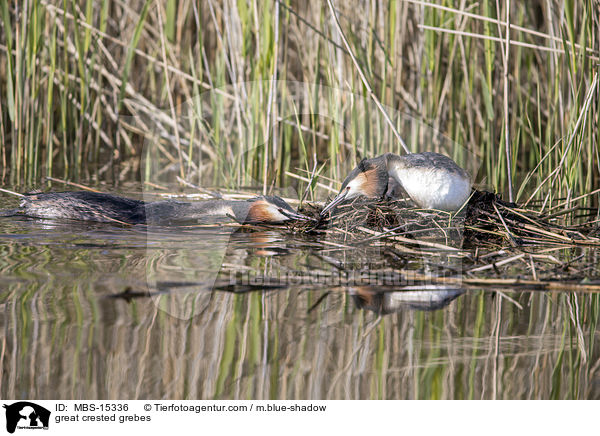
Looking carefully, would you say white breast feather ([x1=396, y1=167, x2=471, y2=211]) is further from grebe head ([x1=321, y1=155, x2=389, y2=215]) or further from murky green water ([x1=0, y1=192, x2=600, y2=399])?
murky green water ([x1=0, y1=192, x2=600, y2=399])

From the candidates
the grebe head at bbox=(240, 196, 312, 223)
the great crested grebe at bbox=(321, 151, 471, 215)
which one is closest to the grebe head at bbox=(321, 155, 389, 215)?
the great crested grebe at bbox=(321, 151, 471, 215)

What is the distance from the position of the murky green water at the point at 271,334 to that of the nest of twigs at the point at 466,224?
45 centimetres

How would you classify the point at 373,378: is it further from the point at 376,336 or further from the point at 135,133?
the point at 135,133

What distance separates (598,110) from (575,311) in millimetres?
2383

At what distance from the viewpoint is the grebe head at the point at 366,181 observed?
12.5 ft

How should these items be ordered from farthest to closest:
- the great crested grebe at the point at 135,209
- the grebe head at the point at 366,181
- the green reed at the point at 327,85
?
1. the green reed at the point at 327,85
2. the great crested grebe at the point at 135,209
3. the grebe head at the point at 366,181

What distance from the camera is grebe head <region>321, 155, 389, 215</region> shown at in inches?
150

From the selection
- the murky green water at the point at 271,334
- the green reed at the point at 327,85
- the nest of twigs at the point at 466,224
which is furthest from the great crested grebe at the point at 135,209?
the murky green water at the point at 271,334
